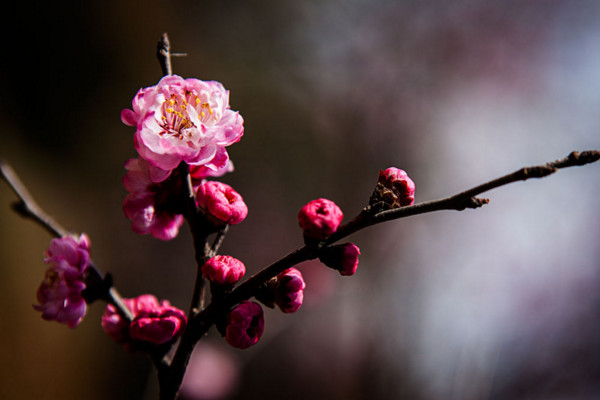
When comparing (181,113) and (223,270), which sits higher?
(181,113)

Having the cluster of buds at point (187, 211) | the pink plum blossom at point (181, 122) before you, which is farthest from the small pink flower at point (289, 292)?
the pink plum blossom at point (181, 122)

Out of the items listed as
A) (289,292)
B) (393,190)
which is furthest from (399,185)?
(289,292)

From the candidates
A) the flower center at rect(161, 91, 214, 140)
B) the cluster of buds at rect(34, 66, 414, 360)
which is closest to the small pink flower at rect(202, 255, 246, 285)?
the cluster of buds at rect(34, 66, 414, 360)

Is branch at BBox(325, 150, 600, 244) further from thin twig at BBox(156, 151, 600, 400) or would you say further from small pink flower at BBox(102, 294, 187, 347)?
small pink flower at BBox(102, 294, 187, 347)

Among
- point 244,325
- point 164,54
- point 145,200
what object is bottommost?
point 244,325

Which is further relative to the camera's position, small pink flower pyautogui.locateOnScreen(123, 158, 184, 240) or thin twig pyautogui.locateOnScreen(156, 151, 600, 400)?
small pink flower pyautogui.locateOnScreen(123, 158, 184, 240)

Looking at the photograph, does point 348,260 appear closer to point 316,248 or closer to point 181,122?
point 316,248
